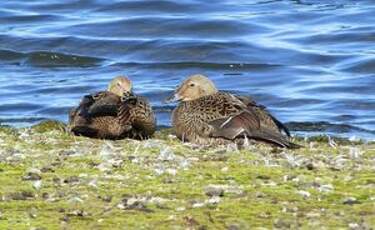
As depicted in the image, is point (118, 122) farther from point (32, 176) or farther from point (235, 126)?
point (32, 176)

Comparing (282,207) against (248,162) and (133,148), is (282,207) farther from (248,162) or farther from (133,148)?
(133,148)

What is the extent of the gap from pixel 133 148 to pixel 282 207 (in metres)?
2.92

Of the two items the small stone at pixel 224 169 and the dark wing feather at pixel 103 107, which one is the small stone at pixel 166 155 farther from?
the dark wing feather at pixel 103 107

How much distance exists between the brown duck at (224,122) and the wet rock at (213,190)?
97.5 inches

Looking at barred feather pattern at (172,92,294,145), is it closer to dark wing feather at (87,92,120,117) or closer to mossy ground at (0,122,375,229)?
dark wing feather at (87,92,120,117)

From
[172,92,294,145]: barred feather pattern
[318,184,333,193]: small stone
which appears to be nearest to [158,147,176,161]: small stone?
[172,92,294,145]: barred feather pattern

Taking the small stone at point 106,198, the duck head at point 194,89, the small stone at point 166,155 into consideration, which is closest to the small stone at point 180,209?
the small stone at point 106,198

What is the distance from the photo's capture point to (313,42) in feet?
77.2

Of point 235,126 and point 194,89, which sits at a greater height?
point 194,89

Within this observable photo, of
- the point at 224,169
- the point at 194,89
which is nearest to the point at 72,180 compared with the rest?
the point at 224,169

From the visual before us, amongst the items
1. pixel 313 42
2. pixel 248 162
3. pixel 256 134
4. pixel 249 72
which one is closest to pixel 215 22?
pixel 313 42

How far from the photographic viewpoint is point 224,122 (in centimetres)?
1084

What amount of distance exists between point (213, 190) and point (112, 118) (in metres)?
4.21

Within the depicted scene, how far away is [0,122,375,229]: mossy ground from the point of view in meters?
6.86
